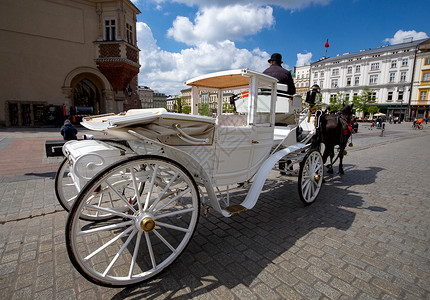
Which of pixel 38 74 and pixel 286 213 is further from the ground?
pixel 38 74

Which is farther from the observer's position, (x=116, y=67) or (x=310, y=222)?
(x=116, y=67)

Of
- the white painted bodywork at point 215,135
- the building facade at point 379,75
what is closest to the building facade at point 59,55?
the white painted bodywork at point 215,135

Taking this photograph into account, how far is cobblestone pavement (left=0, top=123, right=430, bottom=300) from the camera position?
1.93 metres

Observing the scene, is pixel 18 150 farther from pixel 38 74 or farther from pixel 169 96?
pixel 169 96

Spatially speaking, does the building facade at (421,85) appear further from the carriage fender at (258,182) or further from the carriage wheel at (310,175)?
the carriage fender at (258,182)

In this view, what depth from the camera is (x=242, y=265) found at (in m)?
2.27

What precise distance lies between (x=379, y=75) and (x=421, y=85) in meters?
8.73

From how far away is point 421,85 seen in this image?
45750mm

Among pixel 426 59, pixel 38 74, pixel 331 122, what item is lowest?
pixel 331 122

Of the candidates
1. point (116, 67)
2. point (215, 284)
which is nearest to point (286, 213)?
point (215, 284)

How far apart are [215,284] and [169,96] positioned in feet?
473

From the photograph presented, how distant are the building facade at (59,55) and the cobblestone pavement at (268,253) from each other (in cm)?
1583

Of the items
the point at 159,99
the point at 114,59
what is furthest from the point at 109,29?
the point at 159,99

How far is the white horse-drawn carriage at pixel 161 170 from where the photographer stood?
5.98ft
